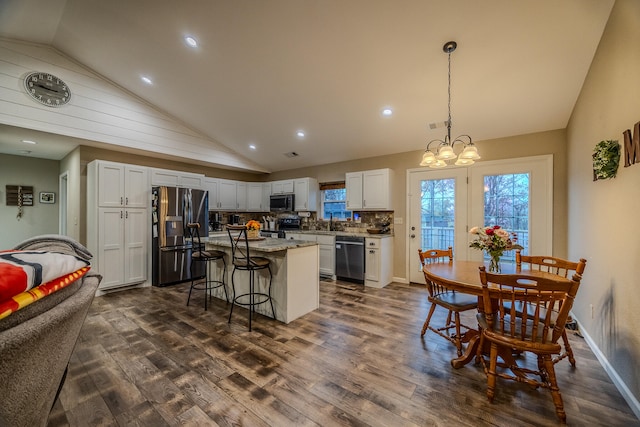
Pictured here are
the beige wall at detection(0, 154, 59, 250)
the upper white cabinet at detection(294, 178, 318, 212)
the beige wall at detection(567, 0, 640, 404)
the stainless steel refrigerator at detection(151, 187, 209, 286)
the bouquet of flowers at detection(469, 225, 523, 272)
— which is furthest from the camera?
the upper white cabinet at detection(294, 178, 318, 212)

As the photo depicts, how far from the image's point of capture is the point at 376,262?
Result: 14.8ft

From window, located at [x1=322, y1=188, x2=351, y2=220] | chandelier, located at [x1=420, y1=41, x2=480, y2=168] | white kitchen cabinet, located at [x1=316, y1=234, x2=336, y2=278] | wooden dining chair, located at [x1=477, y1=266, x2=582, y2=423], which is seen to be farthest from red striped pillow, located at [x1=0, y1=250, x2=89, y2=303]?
window, located at [x1=322, y1=188, x2=351, y2=220]

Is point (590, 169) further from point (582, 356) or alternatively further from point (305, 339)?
point (305, 339)

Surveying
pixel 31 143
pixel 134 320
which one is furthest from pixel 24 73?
pixel 134 320

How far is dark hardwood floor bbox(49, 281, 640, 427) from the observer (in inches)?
65.7

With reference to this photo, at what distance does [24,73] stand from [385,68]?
4573 mm

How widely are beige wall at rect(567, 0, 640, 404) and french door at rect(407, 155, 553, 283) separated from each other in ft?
2.36

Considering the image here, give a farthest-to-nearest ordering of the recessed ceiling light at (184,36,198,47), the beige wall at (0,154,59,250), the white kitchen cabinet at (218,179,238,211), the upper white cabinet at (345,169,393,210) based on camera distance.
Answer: the white kitchen cabinet at (218,179,238,211) → the beige wall at (0,154,59,250) → the upper white cabinet at (345,169,393,210) → the recessed ceiling light at (184,36,198,47)

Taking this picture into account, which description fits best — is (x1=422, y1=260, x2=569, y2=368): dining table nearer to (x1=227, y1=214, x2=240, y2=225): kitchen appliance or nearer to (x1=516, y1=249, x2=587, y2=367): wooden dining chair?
(x1=516, y1=249, x2=587, y2=367): wooden dining chair

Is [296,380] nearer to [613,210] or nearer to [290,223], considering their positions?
[613,210]

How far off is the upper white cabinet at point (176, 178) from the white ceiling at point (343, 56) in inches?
46.9

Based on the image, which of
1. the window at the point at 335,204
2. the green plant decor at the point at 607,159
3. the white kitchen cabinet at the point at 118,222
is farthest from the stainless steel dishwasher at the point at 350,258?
the white kitchen cabinet at the point at 118,222

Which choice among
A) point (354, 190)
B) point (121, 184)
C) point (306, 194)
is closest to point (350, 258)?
point (354, 190)

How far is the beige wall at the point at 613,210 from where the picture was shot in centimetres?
180
